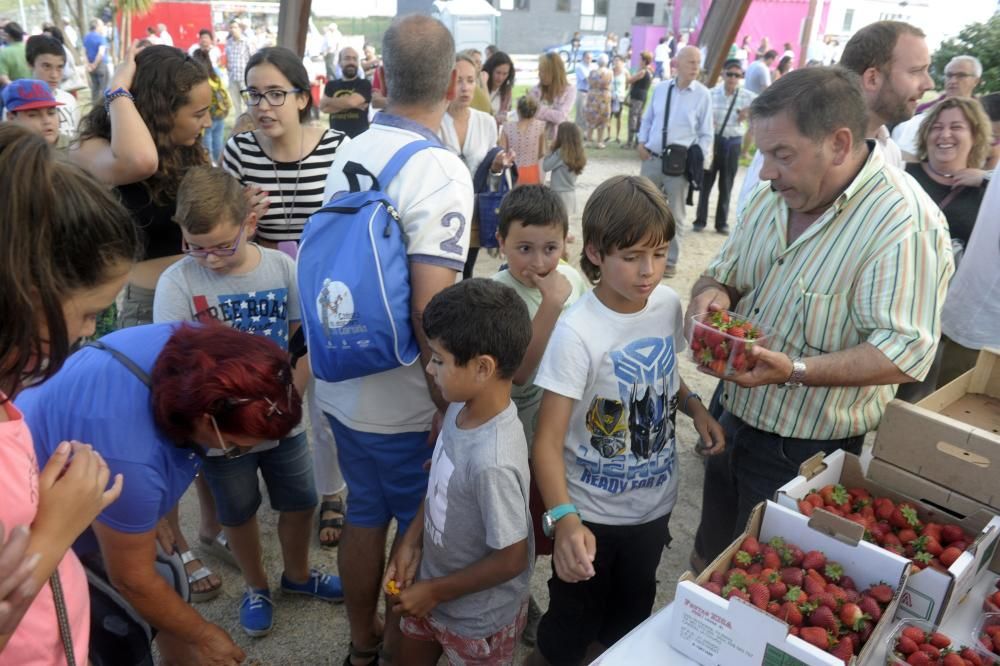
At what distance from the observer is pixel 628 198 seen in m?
1.93

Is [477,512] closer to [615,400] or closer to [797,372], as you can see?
[615,400]

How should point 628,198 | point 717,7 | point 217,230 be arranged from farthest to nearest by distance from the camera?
1. point 717,7
2. point 217,230
3. point 628,198

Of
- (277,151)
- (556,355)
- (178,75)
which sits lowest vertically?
(556,355)

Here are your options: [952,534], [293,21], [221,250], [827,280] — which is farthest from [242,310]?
[293,21]

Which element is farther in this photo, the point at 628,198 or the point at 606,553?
the point at 606,553

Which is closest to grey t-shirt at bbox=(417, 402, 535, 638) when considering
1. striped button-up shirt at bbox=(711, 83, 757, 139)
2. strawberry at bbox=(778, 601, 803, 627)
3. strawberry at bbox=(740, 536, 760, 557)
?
strawberry at bbox=(740, 536, 760, 557)

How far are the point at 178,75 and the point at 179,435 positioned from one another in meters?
1.74

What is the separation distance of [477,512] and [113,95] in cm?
221

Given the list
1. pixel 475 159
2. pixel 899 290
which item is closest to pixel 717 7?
pixel 475 159

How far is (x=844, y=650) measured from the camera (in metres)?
1.32

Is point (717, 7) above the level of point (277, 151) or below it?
above

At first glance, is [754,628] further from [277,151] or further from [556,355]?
[277,151]

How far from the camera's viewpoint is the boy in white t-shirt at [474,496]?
1.70 m

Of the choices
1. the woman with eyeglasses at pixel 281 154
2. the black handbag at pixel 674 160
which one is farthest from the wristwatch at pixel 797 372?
the black handbag at pixel 674 160
